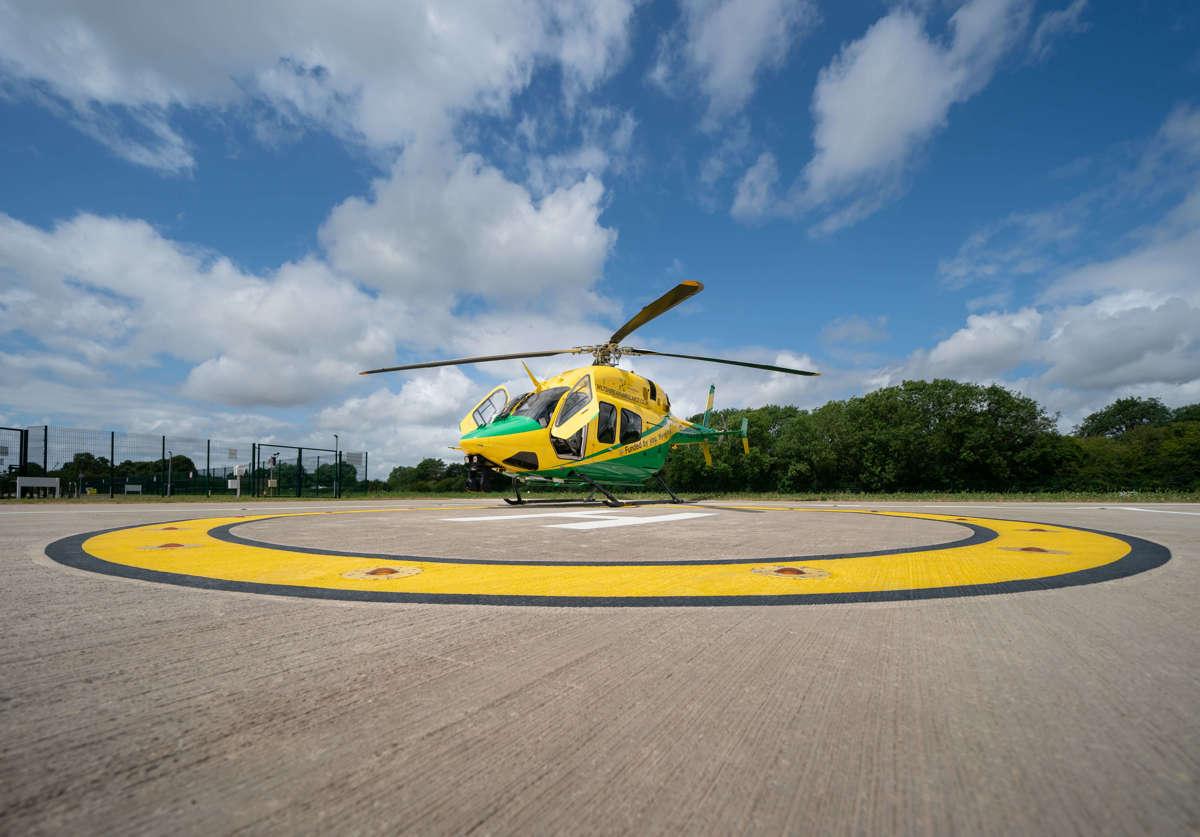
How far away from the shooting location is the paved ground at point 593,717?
116cm

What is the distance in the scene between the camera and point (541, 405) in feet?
39.6

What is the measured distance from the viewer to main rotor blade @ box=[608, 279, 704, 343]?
9.73 m

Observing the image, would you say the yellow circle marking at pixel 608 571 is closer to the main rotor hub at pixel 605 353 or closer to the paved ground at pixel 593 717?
the paved ground at pixel 593 717

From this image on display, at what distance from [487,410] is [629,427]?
352 centimetres

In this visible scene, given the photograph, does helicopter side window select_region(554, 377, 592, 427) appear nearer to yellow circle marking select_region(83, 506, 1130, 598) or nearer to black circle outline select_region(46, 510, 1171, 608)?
yellow circle marking select_region(83, 506, 1130, 598)

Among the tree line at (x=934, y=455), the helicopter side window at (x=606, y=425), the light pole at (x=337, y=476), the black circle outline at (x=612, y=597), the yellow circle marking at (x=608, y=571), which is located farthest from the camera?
the tree line at (x=934, y=455)

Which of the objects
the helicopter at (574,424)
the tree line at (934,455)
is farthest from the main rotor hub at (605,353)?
the tree line at (934,455)

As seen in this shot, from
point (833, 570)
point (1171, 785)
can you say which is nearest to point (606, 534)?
point (833, 570)

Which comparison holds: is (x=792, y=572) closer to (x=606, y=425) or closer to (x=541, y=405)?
(x=541, y=405)

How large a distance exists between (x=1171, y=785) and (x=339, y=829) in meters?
1.84

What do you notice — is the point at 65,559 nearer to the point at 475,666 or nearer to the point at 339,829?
the point at 475,666

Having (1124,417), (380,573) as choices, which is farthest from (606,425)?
(1124,417)

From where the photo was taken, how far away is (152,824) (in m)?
1.07

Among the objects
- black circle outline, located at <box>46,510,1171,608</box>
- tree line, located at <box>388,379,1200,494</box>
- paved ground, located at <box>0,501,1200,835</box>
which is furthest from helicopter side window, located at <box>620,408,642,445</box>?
tree line, located at <box>388,379,1200,494</box>
